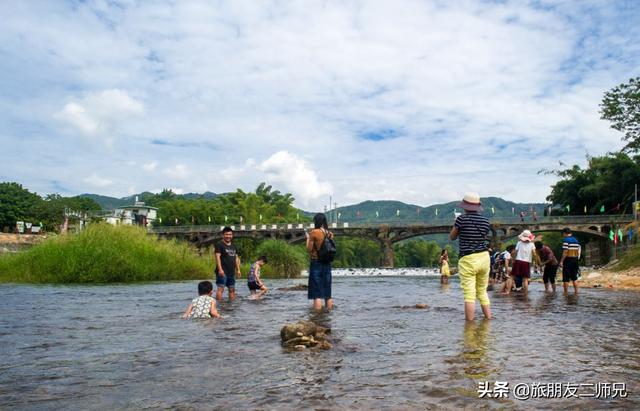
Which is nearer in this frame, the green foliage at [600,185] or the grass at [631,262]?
the grass at [631,262]

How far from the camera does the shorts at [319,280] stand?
8.84 meters

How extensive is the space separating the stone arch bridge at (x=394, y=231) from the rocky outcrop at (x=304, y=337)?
188ft

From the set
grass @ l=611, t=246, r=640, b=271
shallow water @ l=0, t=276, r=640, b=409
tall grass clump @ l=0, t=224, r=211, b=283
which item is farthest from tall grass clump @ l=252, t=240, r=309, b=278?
shallow water @ l=0, t=276, r=640, b=409

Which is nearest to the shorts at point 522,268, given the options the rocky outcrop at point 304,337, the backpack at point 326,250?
the backpack at point 326,250

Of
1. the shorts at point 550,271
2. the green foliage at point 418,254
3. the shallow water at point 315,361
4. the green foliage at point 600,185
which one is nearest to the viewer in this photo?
the shallow water at point 315,361

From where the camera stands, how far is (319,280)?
8.95 meters

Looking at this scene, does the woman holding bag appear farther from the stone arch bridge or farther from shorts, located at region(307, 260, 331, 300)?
the stone arch bridge

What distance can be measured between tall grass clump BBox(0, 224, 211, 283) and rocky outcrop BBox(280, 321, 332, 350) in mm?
16584

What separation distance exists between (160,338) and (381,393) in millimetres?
3557

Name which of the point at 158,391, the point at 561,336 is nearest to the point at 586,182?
the point at 561,336

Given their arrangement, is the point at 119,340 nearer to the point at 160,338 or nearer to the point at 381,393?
the point at 160,338

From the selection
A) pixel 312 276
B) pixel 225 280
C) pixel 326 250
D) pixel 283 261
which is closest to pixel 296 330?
pixel 326 250

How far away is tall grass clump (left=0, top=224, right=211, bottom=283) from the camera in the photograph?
19828 millimetres

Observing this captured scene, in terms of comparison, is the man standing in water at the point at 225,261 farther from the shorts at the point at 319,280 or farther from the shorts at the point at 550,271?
the shorts at the point at 550,271
